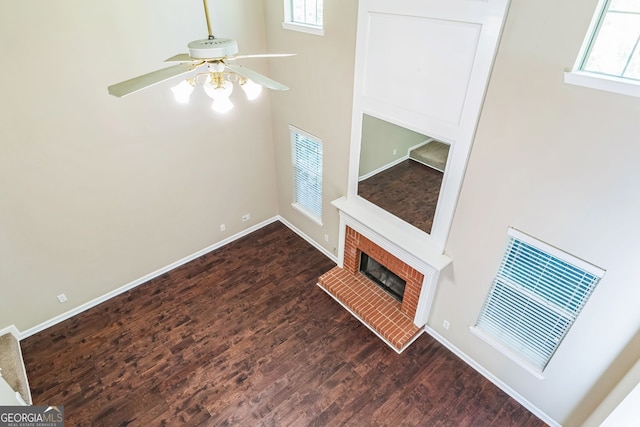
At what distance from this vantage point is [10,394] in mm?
3709

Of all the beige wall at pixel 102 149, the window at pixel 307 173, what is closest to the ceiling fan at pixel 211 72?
the beige wall at pixel 102 149

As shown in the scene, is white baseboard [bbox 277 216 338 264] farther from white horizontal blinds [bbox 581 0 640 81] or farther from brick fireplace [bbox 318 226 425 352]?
white horizontal blinds [bbox 581 0 640 81]

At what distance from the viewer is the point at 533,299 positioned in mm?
3746

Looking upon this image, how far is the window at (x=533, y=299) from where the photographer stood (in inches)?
132

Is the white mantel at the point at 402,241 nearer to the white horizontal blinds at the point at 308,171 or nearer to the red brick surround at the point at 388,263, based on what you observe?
the red brick surround at the point at 388,263

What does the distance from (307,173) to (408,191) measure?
7.11 feet

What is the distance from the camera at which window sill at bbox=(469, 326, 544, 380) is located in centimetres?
399

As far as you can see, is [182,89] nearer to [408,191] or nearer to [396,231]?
[408,191]

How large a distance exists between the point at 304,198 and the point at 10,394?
4.73m

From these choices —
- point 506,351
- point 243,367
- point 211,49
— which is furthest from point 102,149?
point 506,351

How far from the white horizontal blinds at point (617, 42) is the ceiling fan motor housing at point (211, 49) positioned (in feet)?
8.85

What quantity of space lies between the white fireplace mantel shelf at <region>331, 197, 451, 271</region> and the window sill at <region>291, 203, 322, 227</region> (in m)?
0.99

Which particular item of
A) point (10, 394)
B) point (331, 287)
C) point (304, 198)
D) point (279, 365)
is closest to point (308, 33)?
point (304, 198)

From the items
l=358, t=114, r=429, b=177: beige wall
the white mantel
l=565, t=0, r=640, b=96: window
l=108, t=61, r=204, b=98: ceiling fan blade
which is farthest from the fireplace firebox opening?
l=108, t=61, r=204, b=98: ceiling fan blade
